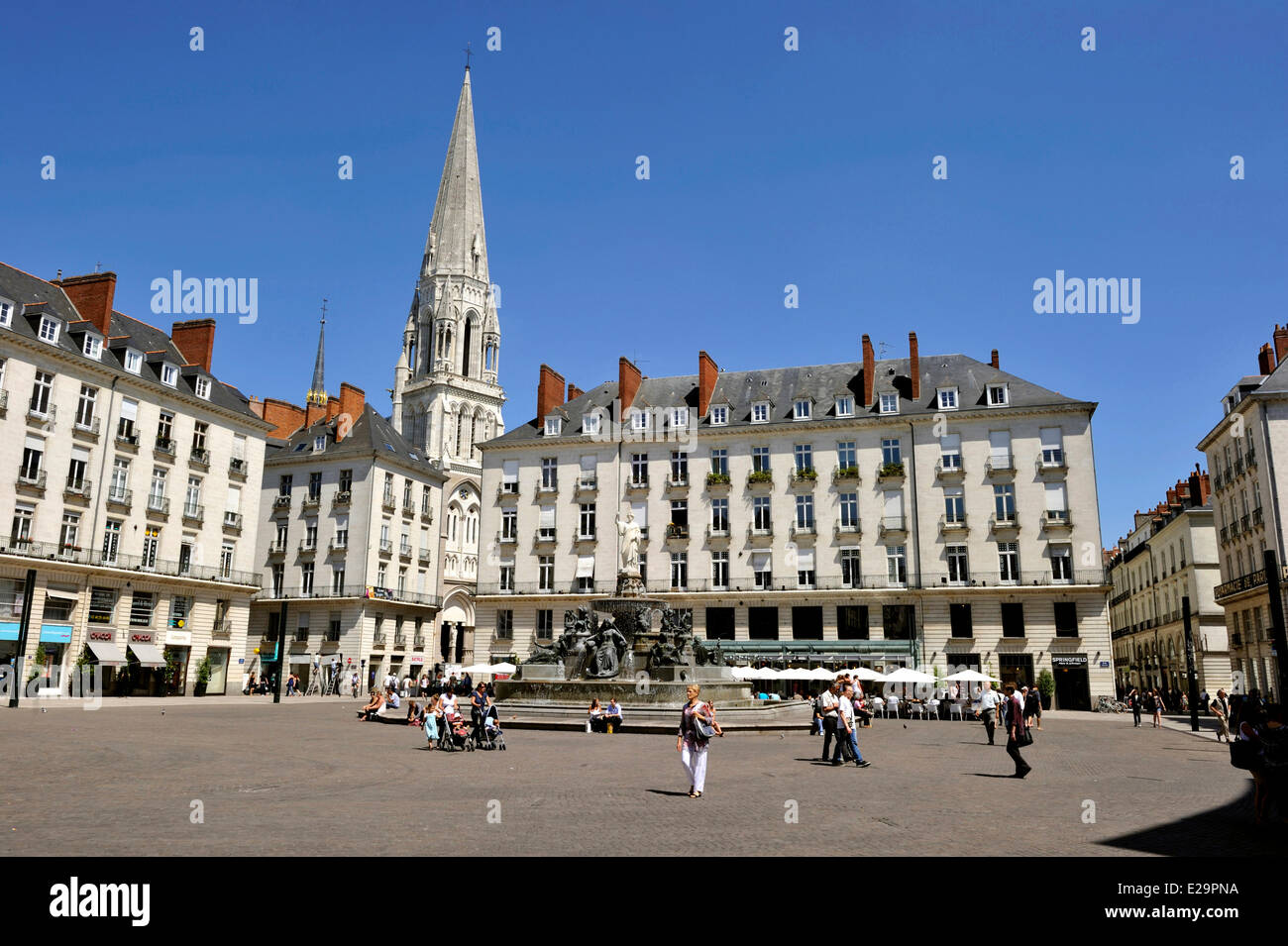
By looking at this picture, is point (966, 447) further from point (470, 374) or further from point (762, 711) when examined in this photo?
point (470, 374)

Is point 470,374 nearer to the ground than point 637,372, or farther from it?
farther from it

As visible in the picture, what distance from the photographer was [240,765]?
14.8 meters

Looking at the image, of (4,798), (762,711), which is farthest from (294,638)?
(4,798)

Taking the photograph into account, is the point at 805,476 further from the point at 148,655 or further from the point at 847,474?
the point at 148,655

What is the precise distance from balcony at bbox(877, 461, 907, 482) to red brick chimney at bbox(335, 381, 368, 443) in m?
35.4

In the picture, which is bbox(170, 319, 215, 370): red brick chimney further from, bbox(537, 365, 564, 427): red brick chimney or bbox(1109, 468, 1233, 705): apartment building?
bbox(1109, 468, 1233, 705): apartment building

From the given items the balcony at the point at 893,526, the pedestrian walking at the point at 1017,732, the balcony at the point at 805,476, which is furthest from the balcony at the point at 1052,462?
the pedestrian walking at the point at 1017,732

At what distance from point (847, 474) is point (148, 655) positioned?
3720cm

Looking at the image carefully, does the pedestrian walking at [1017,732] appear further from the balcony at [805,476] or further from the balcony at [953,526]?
the balcony at [805,476]

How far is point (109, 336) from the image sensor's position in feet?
154

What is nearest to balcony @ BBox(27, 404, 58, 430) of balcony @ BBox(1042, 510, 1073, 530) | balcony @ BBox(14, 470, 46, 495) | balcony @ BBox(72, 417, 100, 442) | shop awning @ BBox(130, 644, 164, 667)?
balcony @ BBox(72, 417, 100, 442)

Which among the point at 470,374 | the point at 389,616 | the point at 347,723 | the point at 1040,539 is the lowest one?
the point at 347,723
